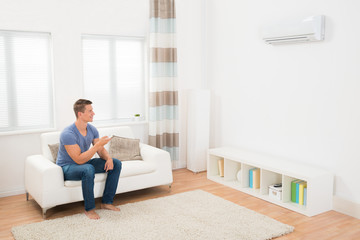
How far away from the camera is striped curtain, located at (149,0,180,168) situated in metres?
5.07

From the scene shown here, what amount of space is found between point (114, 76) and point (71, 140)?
1.67 meters

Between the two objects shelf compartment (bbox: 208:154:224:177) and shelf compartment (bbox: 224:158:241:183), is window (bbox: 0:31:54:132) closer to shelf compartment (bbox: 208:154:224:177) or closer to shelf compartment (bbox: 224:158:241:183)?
shelf compartment (bbox: 208:154:224:177)

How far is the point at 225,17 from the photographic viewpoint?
5168 mm

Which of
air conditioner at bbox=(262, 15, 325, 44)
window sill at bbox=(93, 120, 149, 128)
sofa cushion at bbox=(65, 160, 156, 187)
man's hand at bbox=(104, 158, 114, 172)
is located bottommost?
sofa cushion at bbox=(65, 160, 156, 187)

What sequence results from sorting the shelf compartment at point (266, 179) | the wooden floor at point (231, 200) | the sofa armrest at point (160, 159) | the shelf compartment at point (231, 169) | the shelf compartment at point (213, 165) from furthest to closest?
the shelf compartment at point (213, 165), the shelf compartment at point (231, 169), the sofa armrest at point (160, 159), the shelf compartment at point (266, 179), the wooden floor at point (231, 200)

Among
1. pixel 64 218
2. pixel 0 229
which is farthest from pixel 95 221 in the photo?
pixel 0 229

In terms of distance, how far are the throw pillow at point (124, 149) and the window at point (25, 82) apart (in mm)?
862

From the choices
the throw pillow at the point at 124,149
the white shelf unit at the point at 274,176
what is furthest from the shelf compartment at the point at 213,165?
the throw pillow at the point at 124,149

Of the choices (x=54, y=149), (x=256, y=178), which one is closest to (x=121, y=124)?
(x=54, y=149)

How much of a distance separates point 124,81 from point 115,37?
1.95ft

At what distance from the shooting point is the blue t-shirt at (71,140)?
3.58 metres

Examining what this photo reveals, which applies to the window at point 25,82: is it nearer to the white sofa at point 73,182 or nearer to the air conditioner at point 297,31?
the white sofa at point 73,182

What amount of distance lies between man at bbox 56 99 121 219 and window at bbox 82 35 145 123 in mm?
1136

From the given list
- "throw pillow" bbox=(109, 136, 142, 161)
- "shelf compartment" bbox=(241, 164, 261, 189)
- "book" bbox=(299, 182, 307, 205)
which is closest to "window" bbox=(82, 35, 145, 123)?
"throw pillow" bbox=(109, 136, 142, 161)
